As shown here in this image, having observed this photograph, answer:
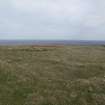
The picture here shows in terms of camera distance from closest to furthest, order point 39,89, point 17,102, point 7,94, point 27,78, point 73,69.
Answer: point 17,102 → point 7,94 → point 39,89 → point 27,78 → point 73,69

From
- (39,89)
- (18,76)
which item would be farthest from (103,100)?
(18,76)

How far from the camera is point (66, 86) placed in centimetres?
1642

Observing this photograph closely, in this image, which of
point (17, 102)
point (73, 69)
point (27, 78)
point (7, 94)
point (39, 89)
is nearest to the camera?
point (17, 102)

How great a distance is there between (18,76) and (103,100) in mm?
9274

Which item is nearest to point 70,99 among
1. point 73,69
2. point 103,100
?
point 103,100

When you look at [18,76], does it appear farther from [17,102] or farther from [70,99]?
[70,99]

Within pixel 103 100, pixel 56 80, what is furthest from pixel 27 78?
pixel 103 100

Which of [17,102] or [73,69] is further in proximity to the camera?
[73,69]

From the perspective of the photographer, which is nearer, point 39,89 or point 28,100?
point 28,100

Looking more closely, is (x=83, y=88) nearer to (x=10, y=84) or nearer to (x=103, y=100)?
(x=103, y=100)

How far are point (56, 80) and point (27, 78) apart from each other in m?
3.01

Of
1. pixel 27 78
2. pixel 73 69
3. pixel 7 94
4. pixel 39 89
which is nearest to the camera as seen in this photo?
pixel 7 94

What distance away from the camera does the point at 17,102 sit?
13109 mm

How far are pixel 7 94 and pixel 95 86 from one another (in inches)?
308
